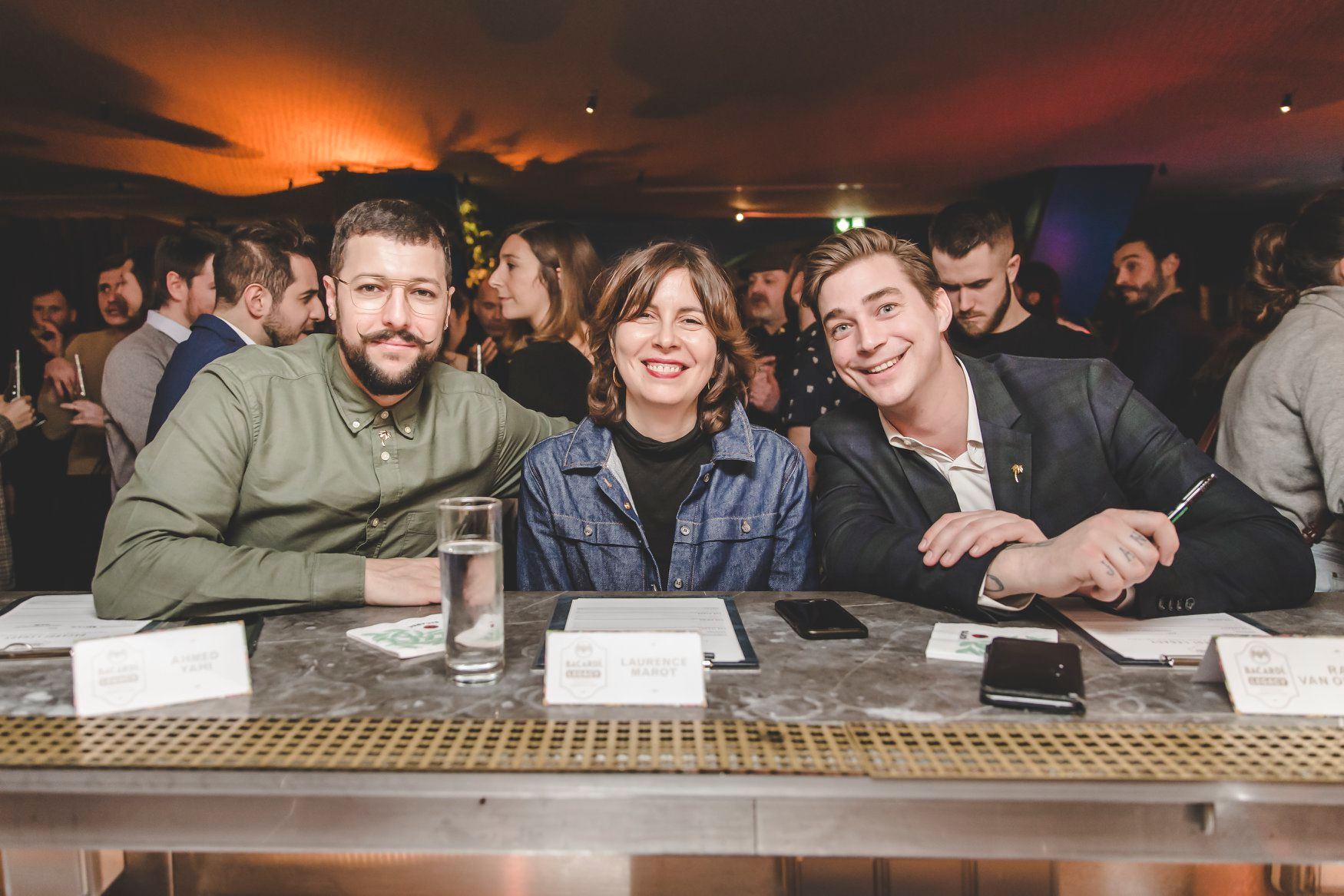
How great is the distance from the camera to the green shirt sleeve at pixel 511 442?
195 cm

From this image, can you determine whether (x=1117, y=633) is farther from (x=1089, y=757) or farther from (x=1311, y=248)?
(x=1311, y=248)

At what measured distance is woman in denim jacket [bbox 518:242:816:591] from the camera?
1.84 metres

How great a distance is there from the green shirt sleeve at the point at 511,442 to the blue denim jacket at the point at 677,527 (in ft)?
0.27

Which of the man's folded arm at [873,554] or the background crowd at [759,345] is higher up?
the background crowd at [759,345]

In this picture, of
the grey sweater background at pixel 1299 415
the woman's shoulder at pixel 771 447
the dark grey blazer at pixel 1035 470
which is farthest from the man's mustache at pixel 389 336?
the grey sweater background at pixel 1299 415

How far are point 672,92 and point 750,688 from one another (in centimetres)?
561

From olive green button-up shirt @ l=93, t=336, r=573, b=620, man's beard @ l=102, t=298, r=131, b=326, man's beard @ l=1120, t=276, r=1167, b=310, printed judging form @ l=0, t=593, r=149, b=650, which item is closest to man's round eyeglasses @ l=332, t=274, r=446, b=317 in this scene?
olive green button-up shirt @ l=93, t=336, r=573, b=620

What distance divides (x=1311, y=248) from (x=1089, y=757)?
208cm

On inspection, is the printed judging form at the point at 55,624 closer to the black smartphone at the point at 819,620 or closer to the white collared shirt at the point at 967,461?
the black smartphone at the point at 819,620

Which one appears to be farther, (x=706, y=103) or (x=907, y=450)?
(x=706, y=103)

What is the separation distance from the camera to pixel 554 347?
2674 millimetres

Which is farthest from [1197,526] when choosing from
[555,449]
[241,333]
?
[241,333]

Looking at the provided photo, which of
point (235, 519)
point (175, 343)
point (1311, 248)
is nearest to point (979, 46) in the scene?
point (1311, 248)

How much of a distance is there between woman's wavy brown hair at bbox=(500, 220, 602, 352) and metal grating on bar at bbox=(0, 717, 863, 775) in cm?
213
